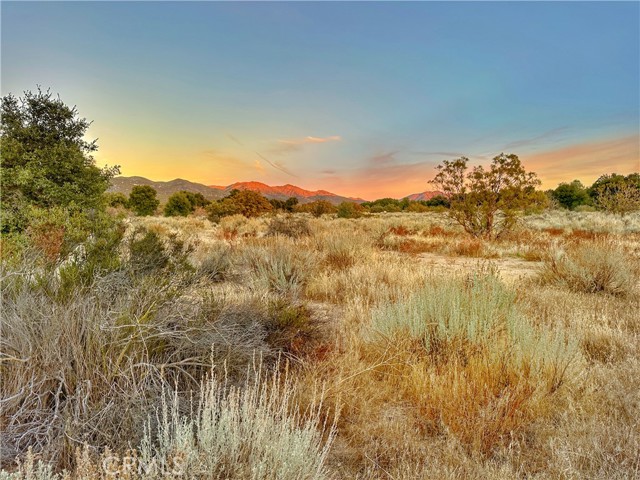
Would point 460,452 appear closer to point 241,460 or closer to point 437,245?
point 241,460

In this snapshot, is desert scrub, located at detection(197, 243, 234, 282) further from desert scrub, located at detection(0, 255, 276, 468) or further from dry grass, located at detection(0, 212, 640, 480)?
desert scrub, located at detection(0, 255, 276, 468)

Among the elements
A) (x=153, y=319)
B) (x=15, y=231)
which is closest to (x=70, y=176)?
(x=15, y=231)

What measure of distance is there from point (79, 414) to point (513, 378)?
10.9 feet

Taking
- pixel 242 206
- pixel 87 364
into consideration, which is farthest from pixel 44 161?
pixel 242 206

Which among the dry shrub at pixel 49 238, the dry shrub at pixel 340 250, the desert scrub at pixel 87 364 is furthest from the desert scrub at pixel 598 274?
the dry shrub at pixel 49 238

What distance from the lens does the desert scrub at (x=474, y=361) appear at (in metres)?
2.56

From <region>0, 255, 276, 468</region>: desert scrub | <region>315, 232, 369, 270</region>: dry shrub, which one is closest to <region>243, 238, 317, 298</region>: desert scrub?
<region>315, 232, 369, 270</region>: dry shrub

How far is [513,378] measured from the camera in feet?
9.76

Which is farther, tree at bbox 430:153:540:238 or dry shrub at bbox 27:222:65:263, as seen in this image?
tree at bbox 430:153:540:238

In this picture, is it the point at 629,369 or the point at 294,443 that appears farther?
the point at 629,369

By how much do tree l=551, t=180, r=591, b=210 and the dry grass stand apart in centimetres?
5467

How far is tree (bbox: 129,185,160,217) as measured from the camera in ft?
151

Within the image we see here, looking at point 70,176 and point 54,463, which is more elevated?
point 70,176

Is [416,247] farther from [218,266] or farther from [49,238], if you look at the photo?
[49,238]
